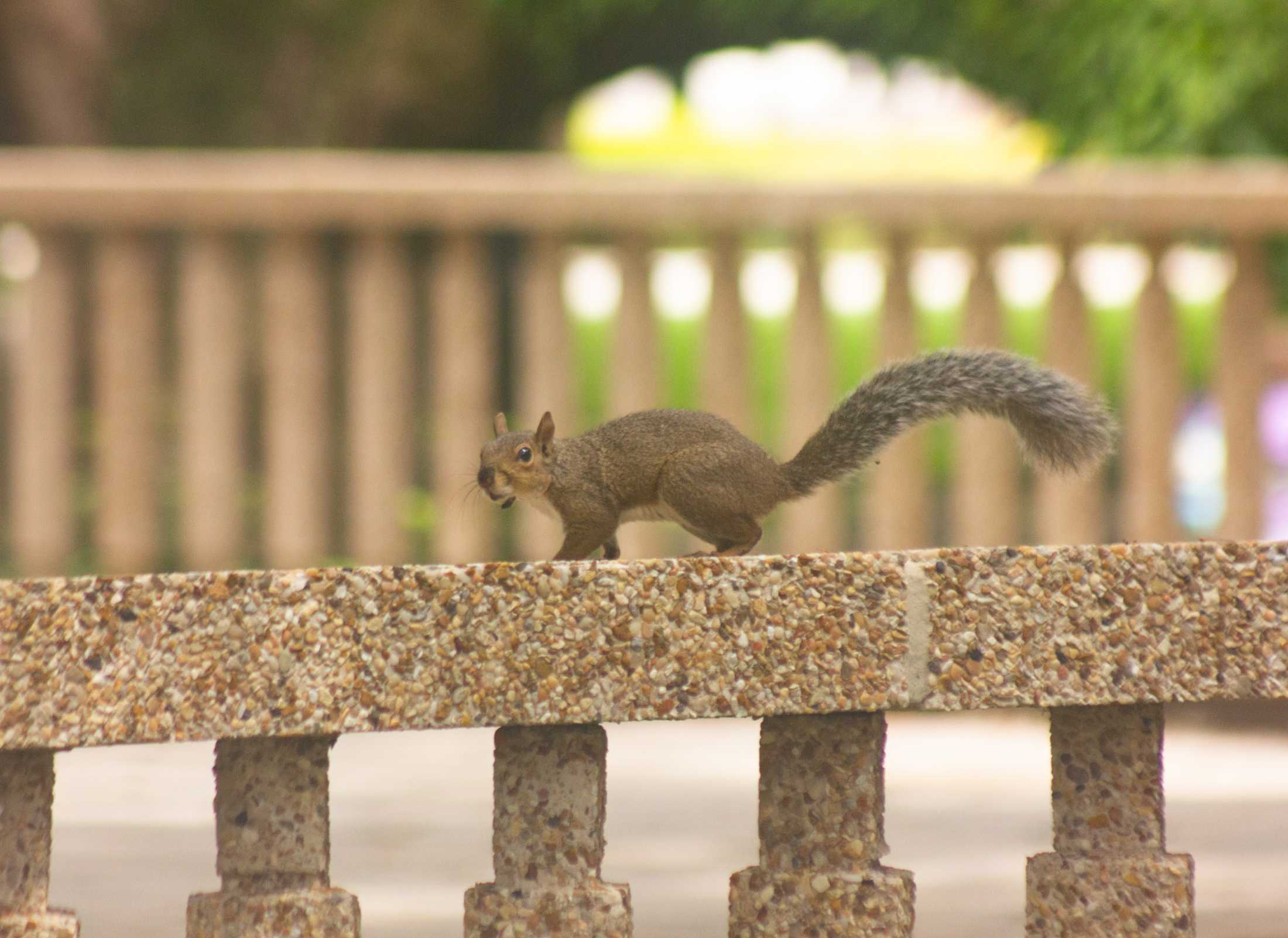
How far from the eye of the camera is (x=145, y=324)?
471 centimetres

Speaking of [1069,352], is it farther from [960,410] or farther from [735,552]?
[735,552]

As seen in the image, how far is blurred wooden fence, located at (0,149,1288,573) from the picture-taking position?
4625mm

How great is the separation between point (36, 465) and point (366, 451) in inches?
36.6

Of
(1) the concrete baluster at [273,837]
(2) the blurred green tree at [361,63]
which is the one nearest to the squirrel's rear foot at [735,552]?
(1) the concrete baluster at [273,837]

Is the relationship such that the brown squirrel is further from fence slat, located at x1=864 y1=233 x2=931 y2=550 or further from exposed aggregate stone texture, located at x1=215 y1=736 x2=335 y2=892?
fence slat, located at x1=864 y1=233 x2=931 y2=550

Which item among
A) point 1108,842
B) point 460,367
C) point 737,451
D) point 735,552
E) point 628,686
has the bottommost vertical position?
point 1108,842

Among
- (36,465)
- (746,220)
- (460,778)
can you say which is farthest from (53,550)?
(746,220)

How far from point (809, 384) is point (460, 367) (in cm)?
102

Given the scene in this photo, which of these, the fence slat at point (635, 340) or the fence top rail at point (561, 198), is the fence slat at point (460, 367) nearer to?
the fence top rail at point (561, 198)

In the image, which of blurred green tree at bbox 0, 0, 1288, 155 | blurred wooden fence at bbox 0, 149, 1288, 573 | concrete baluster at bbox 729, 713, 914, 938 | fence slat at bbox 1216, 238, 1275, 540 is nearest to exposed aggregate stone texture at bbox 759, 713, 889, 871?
concrete baluster at bbox 729, 713, 914, 938

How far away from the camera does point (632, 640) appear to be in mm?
1758

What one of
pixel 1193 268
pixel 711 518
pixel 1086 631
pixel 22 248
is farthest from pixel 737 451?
pixel 1193 268

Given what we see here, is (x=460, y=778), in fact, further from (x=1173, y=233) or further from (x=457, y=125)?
(x=457, y=125)

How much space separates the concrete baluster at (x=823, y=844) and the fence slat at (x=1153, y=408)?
10.1 feet
